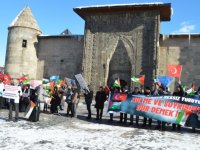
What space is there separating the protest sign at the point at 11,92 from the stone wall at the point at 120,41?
14218 millimetres

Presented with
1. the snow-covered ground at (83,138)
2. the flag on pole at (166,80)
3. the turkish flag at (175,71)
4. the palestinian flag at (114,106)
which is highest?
the turkish flag at (175,71)

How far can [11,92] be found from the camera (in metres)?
11.6

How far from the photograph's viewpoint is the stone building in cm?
2423

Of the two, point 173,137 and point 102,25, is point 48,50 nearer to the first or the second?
point 102,25

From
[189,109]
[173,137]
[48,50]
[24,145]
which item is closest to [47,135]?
[24,145]

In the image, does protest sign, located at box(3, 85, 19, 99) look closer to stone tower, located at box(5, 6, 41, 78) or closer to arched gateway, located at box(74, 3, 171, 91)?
arched gateway, located at box(74, 3, 171, 91)

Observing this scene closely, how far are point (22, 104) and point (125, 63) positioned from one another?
1283 centimetres

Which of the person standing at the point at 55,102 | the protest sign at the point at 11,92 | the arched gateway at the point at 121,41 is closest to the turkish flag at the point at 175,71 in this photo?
the person standing at the point at 55,102

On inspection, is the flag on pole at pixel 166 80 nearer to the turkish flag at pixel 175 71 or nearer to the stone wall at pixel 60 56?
the turkish flag at pixel 175 71

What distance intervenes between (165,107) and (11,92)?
587cm

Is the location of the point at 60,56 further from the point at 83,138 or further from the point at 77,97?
the point at 83,138

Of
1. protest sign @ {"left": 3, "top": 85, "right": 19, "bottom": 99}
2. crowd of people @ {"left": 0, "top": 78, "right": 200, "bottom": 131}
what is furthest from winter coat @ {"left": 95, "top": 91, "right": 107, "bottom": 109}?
protest sign @ {"left": 3, "top": 85, "right": 19, "bottom": 99}

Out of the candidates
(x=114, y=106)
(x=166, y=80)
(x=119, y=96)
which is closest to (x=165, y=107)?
(x=119, y=96)

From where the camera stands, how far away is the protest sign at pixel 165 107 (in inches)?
434
